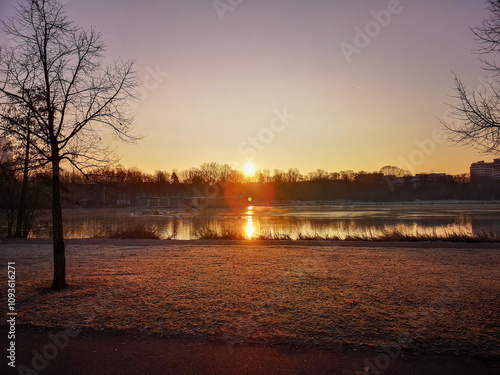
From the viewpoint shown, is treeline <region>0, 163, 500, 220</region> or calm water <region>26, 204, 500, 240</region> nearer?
calm water <region>26, 204, 500, 240</region>

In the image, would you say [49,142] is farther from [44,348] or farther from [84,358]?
[84,358]

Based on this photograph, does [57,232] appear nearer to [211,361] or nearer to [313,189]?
[211,361]

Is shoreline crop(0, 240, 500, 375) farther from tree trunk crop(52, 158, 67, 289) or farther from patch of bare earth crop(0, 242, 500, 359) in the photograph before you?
tree trunk crop(52, 158, 67, 289)

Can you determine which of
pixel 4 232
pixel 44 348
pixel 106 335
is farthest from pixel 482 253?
pixel 4 232

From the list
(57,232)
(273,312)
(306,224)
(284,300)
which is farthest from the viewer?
(306,224)

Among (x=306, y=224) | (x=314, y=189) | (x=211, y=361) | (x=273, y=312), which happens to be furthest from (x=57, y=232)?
(x=314, y=189)

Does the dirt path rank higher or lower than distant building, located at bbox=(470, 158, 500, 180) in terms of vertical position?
lower

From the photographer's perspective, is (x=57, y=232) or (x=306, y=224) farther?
(x=306, y=224)

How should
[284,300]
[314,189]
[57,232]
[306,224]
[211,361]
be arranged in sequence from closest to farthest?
[211,361], [284,300], [57,232], [306,224], [314,189]

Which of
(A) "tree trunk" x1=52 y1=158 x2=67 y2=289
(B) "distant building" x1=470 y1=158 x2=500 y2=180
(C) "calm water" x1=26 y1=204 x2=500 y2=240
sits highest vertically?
(B) "distant building" x1=470 y1=158 x2=500 y2=180

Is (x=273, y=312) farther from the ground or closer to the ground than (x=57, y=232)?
closer to the ground

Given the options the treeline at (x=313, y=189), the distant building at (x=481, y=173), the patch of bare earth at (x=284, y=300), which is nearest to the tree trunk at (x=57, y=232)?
the patch of bare earth at (x=284, y=300)

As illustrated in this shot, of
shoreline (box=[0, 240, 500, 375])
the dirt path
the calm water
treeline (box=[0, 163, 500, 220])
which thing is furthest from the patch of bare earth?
treeline (box=[0, 163, 500, 220])

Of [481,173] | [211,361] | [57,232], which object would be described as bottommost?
[211,361]
